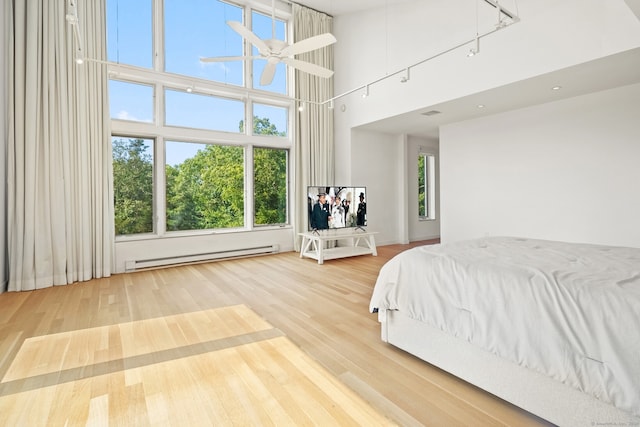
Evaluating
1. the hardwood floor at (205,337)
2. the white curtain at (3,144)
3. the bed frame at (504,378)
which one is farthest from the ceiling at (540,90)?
the white curtain at (3,144)

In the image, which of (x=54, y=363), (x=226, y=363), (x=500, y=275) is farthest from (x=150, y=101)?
(x=500, y=275)

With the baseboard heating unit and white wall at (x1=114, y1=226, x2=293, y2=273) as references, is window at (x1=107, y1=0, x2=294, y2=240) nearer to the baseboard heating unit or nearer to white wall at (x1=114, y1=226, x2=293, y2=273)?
white wall at (x1=114, y1=226, x2=293, y2=273)

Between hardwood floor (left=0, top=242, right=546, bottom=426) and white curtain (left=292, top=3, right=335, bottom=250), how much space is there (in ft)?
7.02

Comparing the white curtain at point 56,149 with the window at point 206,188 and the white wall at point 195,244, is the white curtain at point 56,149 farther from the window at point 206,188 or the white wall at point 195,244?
the window at point 206,188

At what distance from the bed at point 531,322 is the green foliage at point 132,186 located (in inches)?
170

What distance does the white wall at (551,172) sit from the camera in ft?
13.8

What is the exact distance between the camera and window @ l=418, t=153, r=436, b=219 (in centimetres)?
806

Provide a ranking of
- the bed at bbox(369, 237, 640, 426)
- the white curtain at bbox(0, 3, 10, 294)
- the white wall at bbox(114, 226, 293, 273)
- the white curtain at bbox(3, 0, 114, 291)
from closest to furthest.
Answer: the bed at bbox(369, 237, 640, 426) → the white curtain at bbox(0, 3, 10, 294) → the white curtain at bbox(3, 0, 114, 291) → the white wall at bbox(114, 226, 293, 273)

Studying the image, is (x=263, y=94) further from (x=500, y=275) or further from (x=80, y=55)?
(x=500, y=275)

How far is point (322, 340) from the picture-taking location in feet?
8.07

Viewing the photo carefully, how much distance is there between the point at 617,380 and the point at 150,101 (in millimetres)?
5956

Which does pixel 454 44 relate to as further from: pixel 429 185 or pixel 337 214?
pixel 429 185

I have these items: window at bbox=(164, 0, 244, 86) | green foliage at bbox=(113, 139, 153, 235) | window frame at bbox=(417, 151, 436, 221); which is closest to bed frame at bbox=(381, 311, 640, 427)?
green foliage at bbox=(113, 139, 153, 235)

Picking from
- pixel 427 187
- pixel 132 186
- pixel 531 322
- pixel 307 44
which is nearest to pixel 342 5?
pixel 307 44
